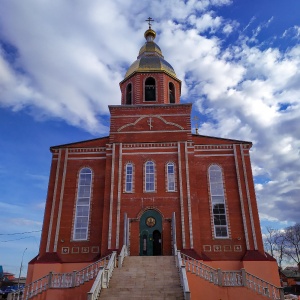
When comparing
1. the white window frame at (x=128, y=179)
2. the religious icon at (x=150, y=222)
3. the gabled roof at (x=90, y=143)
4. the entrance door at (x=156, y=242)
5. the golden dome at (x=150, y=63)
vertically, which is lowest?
the entrance door at (x=156, y=242)

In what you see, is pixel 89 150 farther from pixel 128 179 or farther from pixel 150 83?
pixel 150 83

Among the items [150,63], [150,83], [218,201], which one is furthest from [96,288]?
[150,63]

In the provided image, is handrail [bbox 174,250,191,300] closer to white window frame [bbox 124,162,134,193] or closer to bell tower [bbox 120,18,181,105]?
white window frame [bbox 124,162,134,193]

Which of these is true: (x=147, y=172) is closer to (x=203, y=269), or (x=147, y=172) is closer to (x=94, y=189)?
(x=94, y=189)

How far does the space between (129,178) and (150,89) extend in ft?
23.5

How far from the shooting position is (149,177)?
20750mm

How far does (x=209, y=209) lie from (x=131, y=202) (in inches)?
195

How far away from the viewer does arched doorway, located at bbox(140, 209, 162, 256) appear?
1902cm

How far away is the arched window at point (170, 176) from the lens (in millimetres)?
20281

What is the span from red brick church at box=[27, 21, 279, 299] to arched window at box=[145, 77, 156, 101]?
75mm

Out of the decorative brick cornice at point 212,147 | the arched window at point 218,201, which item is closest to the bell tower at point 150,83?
the decorative brick cornice at point 212,147

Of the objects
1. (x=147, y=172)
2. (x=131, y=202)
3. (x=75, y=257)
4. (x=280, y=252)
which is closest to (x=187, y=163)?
(x=147, y=172)

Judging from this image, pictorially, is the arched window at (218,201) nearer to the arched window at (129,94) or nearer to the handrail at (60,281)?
the arched window at (129,94)

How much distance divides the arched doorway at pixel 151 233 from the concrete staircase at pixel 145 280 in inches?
107
